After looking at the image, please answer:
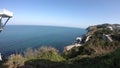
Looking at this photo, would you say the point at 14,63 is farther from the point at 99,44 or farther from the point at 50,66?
the point at 99,44

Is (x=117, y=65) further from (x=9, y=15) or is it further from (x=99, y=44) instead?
(x=99, y=44)

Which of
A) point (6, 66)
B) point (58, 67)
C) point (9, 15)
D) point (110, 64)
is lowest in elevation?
point (6, 66)

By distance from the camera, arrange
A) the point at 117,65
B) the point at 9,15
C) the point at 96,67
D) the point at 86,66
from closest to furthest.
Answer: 1. the point at 117,65
2. the point at 96,67
3. the point at 86,66
4. the point at 9,15

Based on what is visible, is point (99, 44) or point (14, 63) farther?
point (99, 44)

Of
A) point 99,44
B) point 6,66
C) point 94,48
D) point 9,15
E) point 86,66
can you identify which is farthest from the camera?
point 99,44

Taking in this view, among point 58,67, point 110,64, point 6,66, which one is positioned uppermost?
Result: point 110,64

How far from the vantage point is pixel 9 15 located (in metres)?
19.3

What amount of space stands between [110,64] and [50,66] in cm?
487

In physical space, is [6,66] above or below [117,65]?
below

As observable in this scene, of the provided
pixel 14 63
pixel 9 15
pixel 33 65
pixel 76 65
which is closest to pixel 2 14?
pixel 9 15

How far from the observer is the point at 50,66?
43.9 feet

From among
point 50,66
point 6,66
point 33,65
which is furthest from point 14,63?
point 50,66

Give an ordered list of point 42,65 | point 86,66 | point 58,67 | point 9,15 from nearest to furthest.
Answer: point 86,66 → point 58,67 → point 42,65 → point 9,15

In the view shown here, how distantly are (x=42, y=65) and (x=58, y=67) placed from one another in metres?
1.39
